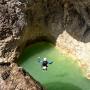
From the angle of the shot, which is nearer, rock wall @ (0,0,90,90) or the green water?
the green water

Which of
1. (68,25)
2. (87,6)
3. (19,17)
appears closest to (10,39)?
(19,17)

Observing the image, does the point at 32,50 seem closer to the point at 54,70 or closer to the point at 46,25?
the point at 46,25

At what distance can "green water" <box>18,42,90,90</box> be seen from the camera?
Result: 12.2 m

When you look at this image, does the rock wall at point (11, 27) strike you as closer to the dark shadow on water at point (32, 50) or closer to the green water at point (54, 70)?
the dark shadow on water at point (32, 50)

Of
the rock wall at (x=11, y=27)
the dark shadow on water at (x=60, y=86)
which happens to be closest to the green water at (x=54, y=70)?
the dark shadow on water at (x=60, y=86)

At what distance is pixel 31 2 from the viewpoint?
13.8 meters

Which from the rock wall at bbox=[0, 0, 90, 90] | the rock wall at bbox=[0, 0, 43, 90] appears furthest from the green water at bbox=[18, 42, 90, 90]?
the rock wall at bbox=[0, 0, 43, 90]

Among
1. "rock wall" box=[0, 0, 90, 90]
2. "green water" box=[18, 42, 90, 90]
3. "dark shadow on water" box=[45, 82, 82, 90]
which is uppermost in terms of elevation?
"rock wall" box=[0, 0, 90, 90]

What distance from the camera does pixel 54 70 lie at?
1320 cm

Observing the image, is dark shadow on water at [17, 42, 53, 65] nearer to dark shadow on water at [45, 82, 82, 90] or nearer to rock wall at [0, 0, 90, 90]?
rock wall at [0, 0, 90, 90]

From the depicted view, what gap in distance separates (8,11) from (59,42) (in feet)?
9.56

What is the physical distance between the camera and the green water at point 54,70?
12.2 meters

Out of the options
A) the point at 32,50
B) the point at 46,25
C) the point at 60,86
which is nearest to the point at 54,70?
the point at 60,86

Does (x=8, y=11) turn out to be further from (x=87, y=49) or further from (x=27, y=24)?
(x=87, y=49)
